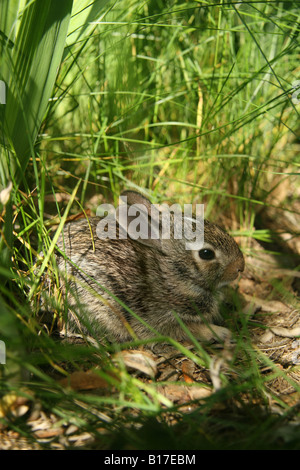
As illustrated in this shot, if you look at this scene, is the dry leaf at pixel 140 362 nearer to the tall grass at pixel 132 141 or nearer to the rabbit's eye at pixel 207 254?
the tall grass at pixel 132 141

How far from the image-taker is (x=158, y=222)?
136 inches

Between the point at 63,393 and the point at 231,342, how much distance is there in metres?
1.42

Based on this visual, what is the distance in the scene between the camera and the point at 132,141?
146 inches

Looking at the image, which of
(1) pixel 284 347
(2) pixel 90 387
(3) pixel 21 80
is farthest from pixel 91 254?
(1) pixel 284 347

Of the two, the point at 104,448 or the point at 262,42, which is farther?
the point at 262,42

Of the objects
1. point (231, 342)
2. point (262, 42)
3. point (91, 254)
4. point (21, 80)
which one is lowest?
point (231, 342)

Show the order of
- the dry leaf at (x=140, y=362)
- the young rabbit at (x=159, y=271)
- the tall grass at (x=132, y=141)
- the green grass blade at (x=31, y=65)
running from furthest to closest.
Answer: the young rabbit at (x=159, y=271) → the dry leaf at (x=140, y=362) → the green grass blade at (x=31, y=65) → the tall grass at (x=132, y=141)

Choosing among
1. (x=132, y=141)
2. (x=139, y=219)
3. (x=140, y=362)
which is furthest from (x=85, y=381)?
(x=132, y=141)

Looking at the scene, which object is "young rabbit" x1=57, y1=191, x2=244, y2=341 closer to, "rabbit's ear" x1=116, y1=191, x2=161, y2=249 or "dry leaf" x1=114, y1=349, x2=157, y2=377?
"rabbit's ear" x1=116, y1=191, x2=161, y2=249

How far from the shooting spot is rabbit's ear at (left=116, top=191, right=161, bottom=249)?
336 centimetres

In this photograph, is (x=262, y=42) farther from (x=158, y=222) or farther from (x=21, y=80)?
(x=21, y=80)

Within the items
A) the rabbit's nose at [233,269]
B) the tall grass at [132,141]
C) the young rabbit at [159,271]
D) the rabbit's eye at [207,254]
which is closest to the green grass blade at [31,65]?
the tall grass at [132,141]

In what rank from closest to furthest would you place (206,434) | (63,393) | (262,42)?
(206,434) < (63,393) < (262,42)

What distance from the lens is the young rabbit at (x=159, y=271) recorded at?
10.8 feet
